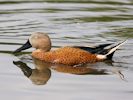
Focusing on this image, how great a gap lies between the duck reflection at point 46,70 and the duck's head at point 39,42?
0.38 meters

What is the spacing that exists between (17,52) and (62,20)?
2.80 meters

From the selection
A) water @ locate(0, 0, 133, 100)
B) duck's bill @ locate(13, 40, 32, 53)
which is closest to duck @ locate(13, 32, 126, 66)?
water @ locate(0, 0, 133, 100)

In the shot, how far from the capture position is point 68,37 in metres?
13.6

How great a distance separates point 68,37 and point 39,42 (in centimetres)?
143

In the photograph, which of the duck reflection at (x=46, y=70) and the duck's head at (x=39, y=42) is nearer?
the duck reflection at (x=46, y=70)

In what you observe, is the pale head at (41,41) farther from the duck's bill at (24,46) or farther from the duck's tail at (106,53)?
the duck's tail at (106,53)

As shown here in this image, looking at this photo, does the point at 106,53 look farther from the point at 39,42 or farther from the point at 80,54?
the point at 39,42

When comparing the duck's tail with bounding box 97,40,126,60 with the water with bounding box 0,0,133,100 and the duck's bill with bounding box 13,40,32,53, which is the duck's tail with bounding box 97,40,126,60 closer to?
the water with bounding box 0,0,133,100

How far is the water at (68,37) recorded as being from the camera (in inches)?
379

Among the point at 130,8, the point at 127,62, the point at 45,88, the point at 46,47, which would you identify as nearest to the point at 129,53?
the point at 127,62

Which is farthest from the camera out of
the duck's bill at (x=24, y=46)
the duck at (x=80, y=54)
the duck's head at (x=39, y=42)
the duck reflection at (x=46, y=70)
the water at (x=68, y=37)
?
the duck's bill at (x=24, y=46)

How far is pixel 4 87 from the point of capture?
9867 mm

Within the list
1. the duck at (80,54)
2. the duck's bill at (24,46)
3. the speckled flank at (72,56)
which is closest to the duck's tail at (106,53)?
the duck at (80,54)

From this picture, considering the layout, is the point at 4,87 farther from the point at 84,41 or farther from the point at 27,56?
the point at 84,41
